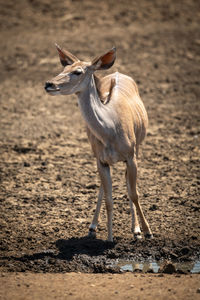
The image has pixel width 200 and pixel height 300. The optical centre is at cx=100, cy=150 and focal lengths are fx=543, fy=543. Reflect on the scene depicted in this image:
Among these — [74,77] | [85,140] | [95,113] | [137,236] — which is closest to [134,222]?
[137,236]

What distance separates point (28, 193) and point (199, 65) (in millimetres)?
6828

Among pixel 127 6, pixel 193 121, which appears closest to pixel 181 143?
pixel 193 121

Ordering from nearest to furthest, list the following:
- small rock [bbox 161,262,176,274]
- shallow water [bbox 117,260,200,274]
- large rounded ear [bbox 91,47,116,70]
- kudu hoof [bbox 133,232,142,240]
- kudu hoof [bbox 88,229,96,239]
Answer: small rock [bbox 161,262,176,274] < shallow water [bbox 117,260,200,274] < large rounded ear [bbox 91,47,116,70] < kudu hoof [bbox 133,232,142,240] < kudu hoof [bbox 88,229,96,239]

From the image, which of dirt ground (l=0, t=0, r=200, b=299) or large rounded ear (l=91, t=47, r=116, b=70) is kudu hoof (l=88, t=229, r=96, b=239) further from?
large rounded ear (l=91, t=47, r=116, b=70)

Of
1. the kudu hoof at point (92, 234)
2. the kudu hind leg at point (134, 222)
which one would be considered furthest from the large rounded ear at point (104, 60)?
the kudu hoof at point (92, 234)

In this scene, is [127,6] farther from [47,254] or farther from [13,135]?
[47,254]

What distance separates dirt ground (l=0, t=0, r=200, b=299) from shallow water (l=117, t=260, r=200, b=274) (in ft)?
0.32

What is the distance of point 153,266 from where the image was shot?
5.76m

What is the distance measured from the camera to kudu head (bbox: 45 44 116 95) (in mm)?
5543

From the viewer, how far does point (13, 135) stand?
31.8ft

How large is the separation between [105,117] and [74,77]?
57 cm

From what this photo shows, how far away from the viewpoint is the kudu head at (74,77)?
18.2 feet

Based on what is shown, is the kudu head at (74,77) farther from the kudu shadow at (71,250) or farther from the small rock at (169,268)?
the small rock at (169,268)

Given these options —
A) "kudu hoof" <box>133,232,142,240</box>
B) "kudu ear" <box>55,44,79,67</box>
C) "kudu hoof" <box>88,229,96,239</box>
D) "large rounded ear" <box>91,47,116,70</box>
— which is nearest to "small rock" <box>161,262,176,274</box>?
"kudu hoof" <box>133,232,142,240</box>
